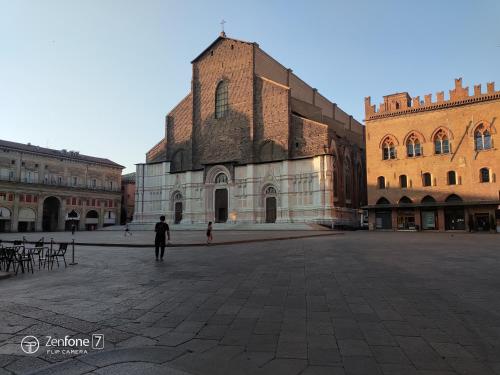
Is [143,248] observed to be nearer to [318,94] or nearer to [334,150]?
[334,150]

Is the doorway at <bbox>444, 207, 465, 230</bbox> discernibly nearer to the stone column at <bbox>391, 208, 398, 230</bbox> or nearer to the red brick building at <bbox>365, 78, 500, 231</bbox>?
the red brick building at <bbox>365, 78, 500, 231</bbox>

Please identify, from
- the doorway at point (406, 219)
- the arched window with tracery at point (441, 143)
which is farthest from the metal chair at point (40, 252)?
the arched window with tracery at point (441, 143)

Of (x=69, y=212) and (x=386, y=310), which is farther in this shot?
(x=69, y=212)

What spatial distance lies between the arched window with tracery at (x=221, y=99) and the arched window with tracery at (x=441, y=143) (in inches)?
1068

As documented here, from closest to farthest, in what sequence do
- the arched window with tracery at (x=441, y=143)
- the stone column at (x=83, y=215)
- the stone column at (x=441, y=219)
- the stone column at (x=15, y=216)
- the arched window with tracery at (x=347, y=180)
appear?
the stone column at (x=441, y=219), the arched window with tracery at (x=441, y=143), the arched window with tracery at (x=347, y=180), the stone column at (x=15, y=216), the stone column at (x=83, y=215)

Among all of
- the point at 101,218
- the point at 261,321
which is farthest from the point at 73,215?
the point at 261,321

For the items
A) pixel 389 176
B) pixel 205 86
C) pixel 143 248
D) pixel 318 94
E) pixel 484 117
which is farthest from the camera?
pixel 318 94

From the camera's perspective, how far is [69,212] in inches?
2499

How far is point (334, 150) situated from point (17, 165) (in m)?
49.5

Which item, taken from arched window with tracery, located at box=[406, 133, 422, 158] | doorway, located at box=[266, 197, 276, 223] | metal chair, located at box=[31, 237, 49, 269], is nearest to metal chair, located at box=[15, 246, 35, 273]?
metal chair, located at box=[31, 237, 49, 269]

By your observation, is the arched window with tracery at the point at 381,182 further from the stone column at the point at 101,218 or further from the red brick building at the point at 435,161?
the stone column at the point at 101,218

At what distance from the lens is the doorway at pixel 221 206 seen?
49.5 meters

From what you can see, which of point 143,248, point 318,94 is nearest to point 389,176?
point 318,94

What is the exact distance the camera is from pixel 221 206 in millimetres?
49688
